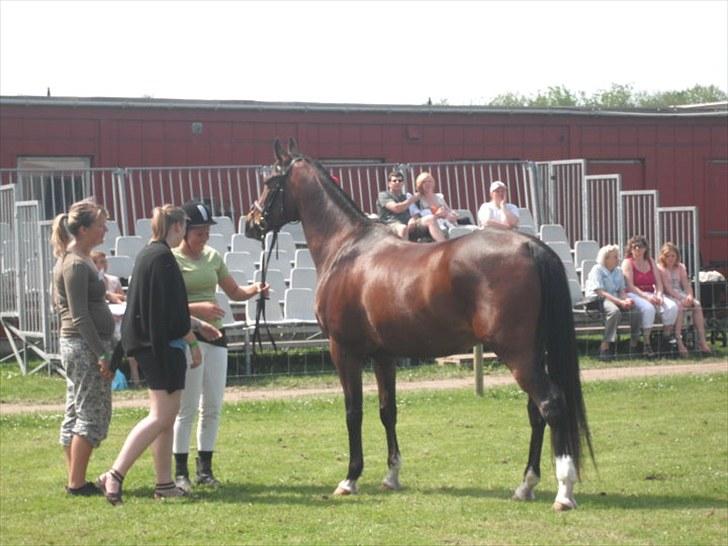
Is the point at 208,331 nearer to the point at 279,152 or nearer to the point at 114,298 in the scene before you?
the point at 279,152

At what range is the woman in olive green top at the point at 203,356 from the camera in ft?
34.9

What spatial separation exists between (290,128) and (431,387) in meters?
9.96

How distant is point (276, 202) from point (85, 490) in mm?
2750

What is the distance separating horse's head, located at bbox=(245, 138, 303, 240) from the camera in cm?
1170

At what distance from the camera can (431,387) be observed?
1756cm

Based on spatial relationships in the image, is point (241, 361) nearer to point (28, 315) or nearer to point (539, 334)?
point (28, 315)

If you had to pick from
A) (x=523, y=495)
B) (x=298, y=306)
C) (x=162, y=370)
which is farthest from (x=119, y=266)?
(x=523, y=495)

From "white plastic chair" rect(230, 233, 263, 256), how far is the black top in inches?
437

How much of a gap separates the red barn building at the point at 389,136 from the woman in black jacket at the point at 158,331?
14617 millimetres

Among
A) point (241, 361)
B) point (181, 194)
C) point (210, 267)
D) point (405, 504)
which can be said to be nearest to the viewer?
point (405, 504)

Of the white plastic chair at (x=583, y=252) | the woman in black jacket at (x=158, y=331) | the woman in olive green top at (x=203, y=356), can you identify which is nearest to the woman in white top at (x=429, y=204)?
the white plastic chair at (x=583, y=252)

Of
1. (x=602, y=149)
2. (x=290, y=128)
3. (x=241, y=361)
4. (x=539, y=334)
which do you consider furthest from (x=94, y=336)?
(x=602, y=149)

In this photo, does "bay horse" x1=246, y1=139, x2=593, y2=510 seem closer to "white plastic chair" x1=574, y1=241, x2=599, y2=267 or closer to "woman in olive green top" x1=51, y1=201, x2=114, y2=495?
"woman in olive green top" x1=51, y1=201, x2=114, y2=495

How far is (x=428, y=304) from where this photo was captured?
1038 cm
